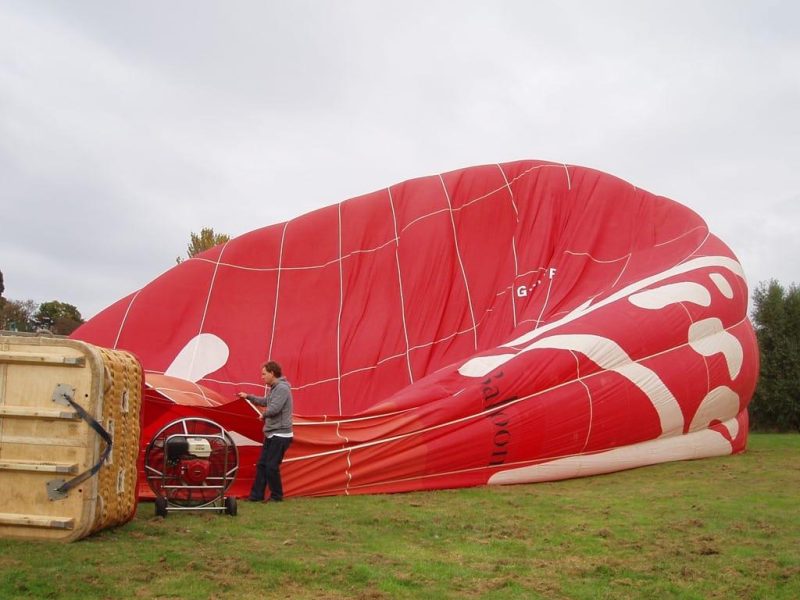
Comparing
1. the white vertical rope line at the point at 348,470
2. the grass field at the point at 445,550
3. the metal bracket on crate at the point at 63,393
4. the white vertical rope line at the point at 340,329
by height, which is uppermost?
the white vertical rope line at the point at 340,329

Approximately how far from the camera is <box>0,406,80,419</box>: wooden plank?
179 inches

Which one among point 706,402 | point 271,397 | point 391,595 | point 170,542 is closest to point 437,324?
point 706,402

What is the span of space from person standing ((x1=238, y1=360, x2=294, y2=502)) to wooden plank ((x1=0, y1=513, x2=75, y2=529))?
2052 millimetres

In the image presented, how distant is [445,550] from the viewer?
4680 millimetres

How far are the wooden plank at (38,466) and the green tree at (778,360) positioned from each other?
61.0ft

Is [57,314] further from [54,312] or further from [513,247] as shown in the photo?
[513,247]

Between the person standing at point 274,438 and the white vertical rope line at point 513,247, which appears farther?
the white vertical rope line at point 513,247

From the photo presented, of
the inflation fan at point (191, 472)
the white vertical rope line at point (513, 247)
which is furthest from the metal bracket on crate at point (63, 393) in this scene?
the white vertical rope line at point (513, 247)

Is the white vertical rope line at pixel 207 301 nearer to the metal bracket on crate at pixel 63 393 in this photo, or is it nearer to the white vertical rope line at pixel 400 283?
the white vertical rope line at pixel 400 283

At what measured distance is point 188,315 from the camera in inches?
400

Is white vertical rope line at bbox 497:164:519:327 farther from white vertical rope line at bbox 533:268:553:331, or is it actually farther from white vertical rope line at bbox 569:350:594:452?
white vertical rope line at bbox 569:350:594:452

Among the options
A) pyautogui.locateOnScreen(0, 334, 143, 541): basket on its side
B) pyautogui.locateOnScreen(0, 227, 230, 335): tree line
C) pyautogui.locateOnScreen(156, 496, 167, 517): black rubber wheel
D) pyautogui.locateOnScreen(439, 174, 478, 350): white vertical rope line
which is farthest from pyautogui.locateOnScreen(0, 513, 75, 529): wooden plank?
pyautogui.locateOnScreen(0, 227, 230, 335): tree line

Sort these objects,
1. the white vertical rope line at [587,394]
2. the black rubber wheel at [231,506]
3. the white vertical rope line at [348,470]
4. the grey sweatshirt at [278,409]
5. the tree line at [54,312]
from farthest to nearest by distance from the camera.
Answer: the tree line at [54,312] → the white vertical rope line at [587,394] → the white vertical rope line at [348,470] → the grey sweatshirt at [278,409] → the black rubber wheel at [231,506]

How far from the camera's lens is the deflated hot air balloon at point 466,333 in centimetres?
722
